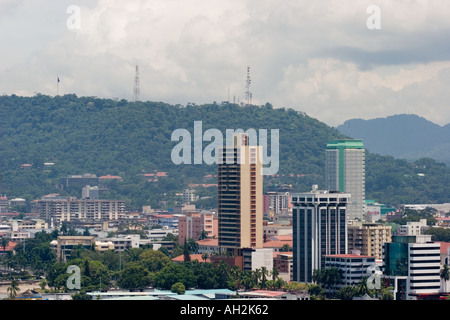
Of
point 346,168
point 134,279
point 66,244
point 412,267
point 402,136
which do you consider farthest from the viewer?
point 402,136

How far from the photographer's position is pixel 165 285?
3145cm

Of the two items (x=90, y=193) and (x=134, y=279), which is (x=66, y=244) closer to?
(x=134, y=279)

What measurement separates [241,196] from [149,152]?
184ft

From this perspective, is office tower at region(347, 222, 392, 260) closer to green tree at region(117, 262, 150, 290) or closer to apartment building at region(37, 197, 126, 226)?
green tree at region(117, 262, 150, 290)

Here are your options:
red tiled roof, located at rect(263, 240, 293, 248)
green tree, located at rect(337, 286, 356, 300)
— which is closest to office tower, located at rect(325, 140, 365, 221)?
red tiled roof, located at rect(263, 240, 293, 248)

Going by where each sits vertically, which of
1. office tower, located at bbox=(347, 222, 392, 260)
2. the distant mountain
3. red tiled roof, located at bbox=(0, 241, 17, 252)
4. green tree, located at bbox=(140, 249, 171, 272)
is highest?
the distant mountain

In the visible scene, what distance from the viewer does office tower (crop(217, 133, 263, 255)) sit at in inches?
1463

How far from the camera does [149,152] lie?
305 feet

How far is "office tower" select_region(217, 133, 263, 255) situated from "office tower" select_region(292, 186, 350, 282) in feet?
10.7

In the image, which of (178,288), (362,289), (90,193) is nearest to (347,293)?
Result: (362,289)

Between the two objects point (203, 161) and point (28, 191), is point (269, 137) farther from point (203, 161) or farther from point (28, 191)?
point (28, 191)
